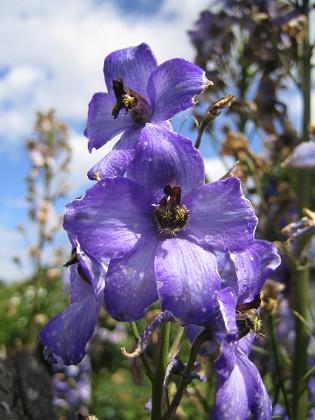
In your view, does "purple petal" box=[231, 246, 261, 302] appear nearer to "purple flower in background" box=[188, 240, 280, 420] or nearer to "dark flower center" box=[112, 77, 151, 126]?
"purple flower in background" box=[188, 240, 280, 420]

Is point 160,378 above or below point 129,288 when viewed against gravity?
below

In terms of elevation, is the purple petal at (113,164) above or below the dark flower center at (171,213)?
above

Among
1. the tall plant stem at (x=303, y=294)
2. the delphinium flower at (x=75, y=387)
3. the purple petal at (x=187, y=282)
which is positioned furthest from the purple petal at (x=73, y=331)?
the delphinium flower at (x=75, y=387)

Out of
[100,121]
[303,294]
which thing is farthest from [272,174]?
[100,121]

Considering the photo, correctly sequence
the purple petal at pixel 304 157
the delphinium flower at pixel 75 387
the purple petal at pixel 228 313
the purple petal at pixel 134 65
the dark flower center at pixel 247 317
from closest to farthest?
the purple petal at pixel 228 313, the dark flower center at pixel 247 317, the purple petal at pixel 134 65, the purple petal at pixel 304 157, the delphinium flower at pixel 75 387

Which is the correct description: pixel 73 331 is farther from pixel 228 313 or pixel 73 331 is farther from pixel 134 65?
pixel 134 65

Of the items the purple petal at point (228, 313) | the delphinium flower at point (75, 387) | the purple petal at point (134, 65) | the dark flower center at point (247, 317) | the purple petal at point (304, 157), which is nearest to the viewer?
the purple petal at point (228, 313)

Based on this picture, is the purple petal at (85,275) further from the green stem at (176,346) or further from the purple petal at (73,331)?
the green stem at (176,346)
